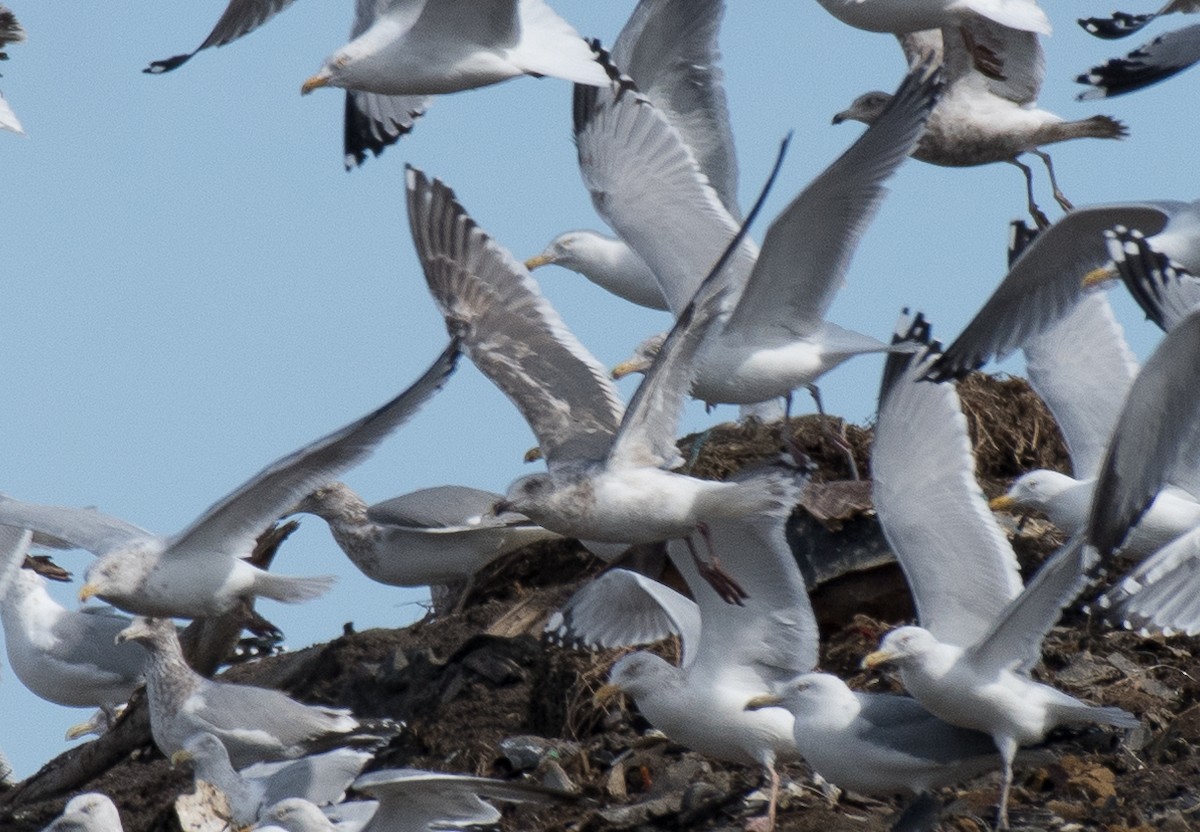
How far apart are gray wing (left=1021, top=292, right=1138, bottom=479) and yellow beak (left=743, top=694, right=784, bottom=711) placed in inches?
75.9

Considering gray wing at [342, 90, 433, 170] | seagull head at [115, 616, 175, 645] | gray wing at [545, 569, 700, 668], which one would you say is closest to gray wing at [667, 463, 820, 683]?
gray wing at [545, 569, 700, 668]

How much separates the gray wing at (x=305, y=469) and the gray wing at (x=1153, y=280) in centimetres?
219

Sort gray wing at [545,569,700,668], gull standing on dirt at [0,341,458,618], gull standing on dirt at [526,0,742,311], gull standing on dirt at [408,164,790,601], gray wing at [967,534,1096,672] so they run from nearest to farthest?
1. gray wing at [967,534,1096,672]
2. gull standing on dirt at [408,164,790,601]
3. gull standing on dirt at [0,341,458,618]
4. gray wing at [545,569,700,668]
5. gull standing on dirt at [526,0,742,311]

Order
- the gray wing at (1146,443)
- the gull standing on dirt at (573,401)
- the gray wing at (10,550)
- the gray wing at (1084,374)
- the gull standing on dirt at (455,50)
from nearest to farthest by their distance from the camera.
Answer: the gray wing at (1146,443), the gull standing on dirt at (573,401), the gull standing on dirt at (455,50), the gray wing at (1084,374), the gray wing at (10,550)

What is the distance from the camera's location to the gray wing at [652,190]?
30.0 feet

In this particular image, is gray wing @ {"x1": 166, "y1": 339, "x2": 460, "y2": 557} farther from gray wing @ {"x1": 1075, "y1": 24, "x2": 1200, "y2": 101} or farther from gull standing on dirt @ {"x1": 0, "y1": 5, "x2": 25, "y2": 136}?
gray wing @ {"x1": 1075, "y1": 24, "x2": 1200, "y2": 101}

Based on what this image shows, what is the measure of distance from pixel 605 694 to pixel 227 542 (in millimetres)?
1474

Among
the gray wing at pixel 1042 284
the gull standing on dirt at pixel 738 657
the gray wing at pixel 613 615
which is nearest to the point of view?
the gull standing on dirt at pixel 738 657

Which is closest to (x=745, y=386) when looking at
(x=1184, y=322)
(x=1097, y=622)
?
(x=1097, y=622)

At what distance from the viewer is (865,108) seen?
10.6 m

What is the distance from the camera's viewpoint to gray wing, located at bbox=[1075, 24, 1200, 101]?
960 centimetres

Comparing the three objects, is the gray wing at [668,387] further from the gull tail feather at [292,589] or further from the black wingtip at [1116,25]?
the black wingtip at [1116,25]

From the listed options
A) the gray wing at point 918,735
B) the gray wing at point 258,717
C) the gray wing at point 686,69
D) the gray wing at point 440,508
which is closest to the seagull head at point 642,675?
the gray wing at point 918,735

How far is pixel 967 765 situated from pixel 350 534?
12.1 feet
